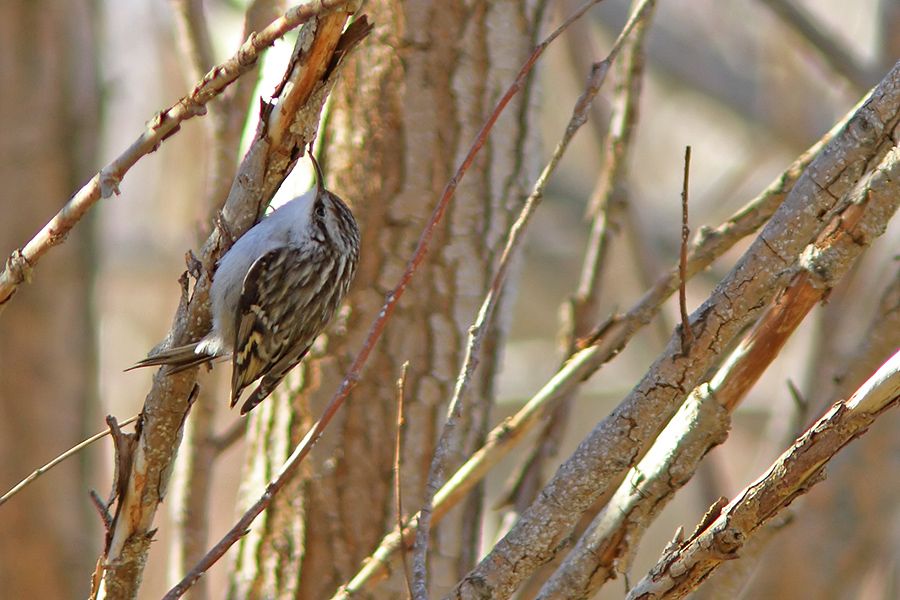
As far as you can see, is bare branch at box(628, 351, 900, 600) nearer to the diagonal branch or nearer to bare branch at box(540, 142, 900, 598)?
bare branch at box(540, 142, 900, 598)

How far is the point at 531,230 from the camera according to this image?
8414mm

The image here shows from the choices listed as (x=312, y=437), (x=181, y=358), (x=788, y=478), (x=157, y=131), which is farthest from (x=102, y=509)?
(x=788, y=478)

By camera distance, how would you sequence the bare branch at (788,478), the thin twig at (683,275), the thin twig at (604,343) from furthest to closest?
the thin twig at (604,343) → the thin twig at (683,275) → the bare branch at (788,478)

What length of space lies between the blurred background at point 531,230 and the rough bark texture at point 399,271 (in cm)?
22

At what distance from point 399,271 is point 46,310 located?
1.84m

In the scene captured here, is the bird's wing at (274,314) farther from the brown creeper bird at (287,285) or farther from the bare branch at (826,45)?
the bare branch at (826,45)

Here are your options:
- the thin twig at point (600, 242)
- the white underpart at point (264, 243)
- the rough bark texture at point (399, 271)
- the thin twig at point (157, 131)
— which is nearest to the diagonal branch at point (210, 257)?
the thin twig at point (157, 131)

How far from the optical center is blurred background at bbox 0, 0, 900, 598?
421cm

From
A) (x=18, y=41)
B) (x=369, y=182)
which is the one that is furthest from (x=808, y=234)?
(x=18, y=41)

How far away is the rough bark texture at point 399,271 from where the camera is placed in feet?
10.1

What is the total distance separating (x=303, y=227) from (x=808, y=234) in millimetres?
1580

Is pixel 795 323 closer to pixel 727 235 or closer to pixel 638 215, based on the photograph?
pixel 727 235

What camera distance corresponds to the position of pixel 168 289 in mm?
8836

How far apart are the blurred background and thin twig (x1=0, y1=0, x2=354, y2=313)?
1313 mm
